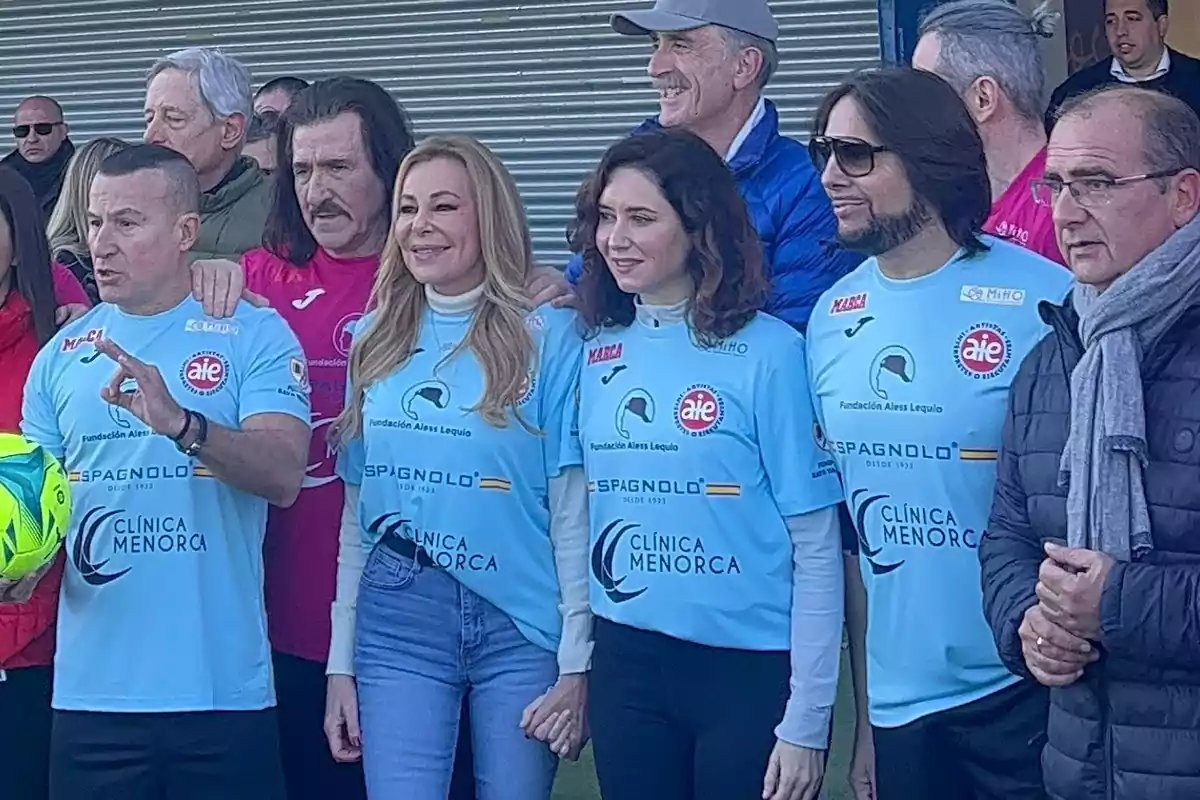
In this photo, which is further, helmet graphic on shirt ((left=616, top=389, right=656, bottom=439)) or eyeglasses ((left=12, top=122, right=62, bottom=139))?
eyeglasses ((left=12, top=122, right=62, bottom=139))

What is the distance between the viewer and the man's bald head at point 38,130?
275 inches

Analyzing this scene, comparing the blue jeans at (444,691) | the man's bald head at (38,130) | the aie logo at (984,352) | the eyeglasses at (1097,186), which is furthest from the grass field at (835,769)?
the man's bald head at (38,130)

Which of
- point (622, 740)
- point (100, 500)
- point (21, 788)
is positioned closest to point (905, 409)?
point (622, 740)

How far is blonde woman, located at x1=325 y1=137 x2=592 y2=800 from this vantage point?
143 inches

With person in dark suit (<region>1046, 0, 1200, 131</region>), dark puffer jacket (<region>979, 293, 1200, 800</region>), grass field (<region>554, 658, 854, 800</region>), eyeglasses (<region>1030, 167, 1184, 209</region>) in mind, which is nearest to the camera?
dark puffer jacket (<region>979, 293, 1200, 800</region>)

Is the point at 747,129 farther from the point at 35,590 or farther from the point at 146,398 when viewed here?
the point at 35,590

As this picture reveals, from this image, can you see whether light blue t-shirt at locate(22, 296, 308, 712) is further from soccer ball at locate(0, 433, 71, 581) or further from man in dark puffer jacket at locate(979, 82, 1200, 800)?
man in dark puffer jacket at locate(979, 82, 1200, 800)

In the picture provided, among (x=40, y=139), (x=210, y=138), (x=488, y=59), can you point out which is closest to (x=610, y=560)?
(x=210, y=138)

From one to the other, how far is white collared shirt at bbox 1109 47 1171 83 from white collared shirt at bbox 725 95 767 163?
8.16ft

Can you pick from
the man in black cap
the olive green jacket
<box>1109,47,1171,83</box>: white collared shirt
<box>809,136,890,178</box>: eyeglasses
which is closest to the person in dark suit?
<box>1109,47,1171,83</box>: white collared shirt

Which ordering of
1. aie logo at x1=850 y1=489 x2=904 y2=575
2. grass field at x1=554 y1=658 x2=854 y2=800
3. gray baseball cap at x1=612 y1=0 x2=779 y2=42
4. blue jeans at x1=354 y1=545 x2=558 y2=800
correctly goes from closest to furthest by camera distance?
aie logo at x1=850 y1=489 x2=904 y2=575 → blue jeans at x1=354 y1=545 x2=558 y2=800 → gray baseball cap at x1=612 y1=0 x2=779 y2=42 → grass field at x1=554 y1=658 x2=854 y2=800

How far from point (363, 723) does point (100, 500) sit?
2.32 feet

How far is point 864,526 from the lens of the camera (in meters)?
3.31

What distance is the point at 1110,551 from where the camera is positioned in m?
2.80
